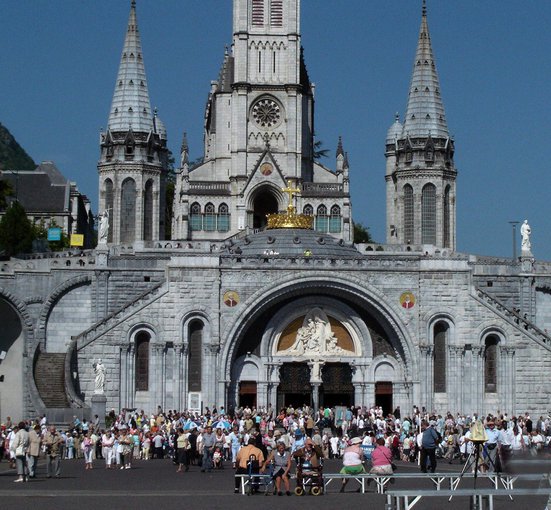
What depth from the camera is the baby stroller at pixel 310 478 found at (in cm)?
3606

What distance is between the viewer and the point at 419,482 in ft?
129

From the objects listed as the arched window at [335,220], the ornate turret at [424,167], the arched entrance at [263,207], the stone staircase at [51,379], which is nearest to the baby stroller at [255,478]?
the stone staircase at [51,379]

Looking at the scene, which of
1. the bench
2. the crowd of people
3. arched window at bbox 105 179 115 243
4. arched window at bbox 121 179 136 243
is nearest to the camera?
the bench

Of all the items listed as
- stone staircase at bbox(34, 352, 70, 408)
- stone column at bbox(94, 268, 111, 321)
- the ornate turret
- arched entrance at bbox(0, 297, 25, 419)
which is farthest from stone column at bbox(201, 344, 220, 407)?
the ornate turret

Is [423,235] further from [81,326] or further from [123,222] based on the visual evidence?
[81,326]

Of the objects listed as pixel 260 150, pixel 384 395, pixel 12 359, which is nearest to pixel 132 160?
pixel 260 150

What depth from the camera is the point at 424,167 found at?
9319 centimetres

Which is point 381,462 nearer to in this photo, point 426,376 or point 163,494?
point 163,494

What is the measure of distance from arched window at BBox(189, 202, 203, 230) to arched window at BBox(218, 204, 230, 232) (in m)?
1.32

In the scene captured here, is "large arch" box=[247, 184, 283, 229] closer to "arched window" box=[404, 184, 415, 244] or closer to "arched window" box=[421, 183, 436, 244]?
"arched window" box=[404, 184, 415, 244]

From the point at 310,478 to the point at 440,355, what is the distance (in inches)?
1340

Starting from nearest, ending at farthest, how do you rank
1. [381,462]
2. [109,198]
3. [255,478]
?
[381,462], [255,478], [109,198]

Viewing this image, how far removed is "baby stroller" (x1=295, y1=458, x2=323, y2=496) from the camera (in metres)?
36.1

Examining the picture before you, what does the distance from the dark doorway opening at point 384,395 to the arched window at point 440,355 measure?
2.61m
